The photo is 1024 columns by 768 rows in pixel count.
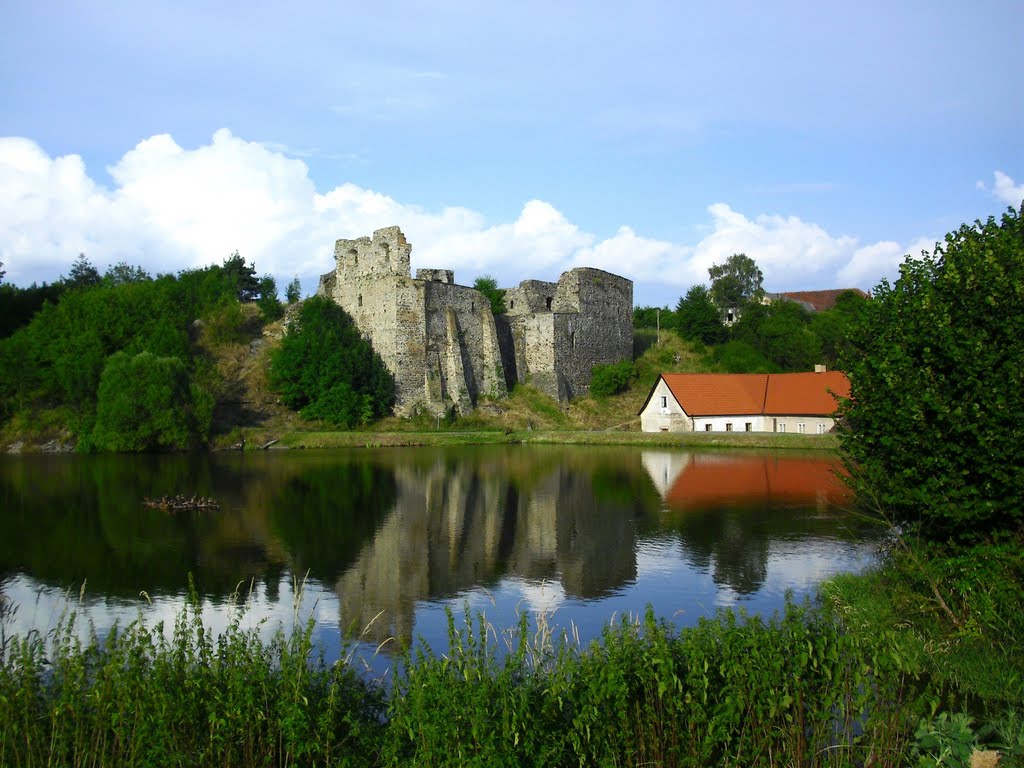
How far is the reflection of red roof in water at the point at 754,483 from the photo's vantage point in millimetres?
19891

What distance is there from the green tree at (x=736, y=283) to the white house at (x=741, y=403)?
24.8 m

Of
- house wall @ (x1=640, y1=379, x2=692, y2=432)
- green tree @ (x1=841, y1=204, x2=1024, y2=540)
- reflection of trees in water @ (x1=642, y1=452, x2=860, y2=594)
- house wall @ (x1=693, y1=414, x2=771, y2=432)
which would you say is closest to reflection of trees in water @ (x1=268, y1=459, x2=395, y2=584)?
reflection of trees in water @ (x1=642, y1=452, x2=860, y2=594)

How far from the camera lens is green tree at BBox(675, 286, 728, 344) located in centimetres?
5300

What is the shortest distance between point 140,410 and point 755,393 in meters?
26.6

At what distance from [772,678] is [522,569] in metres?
7.64

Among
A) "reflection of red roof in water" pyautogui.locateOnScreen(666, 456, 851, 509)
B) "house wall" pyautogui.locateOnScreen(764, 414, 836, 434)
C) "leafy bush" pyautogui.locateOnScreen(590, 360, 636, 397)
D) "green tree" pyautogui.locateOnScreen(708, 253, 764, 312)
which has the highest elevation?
"green tree" pyautogui.locateOnScreen(708, 253, 764, 312)

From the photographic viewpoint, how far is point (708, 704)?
6137 millimetres

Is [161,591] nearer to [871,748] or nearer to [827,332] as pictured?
[871,748]

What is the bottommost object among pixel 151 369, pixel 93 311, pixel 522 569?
pixel 522 569

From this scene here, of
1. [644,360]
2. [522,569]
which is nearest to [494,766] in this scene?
[522,569]

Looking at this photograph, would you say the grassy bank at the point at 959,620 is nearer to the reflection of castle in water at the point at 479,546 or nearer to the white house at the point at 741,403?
the reflection of castle in water at the point at 479,546

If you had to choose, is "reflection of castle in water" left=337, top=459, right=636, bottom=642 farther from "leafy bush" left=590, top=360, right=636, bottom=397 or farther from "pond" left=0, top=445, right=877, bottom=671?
"leafy bush" left=590, top=360, right=636, bottom=397

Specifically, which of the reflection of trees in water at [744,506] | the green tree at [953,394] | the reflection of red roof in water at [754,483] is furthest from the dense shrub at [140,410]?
the green tree at [953,394]

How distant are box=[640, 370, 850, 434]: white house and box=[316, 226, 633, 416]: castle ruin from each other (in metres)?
9.11
